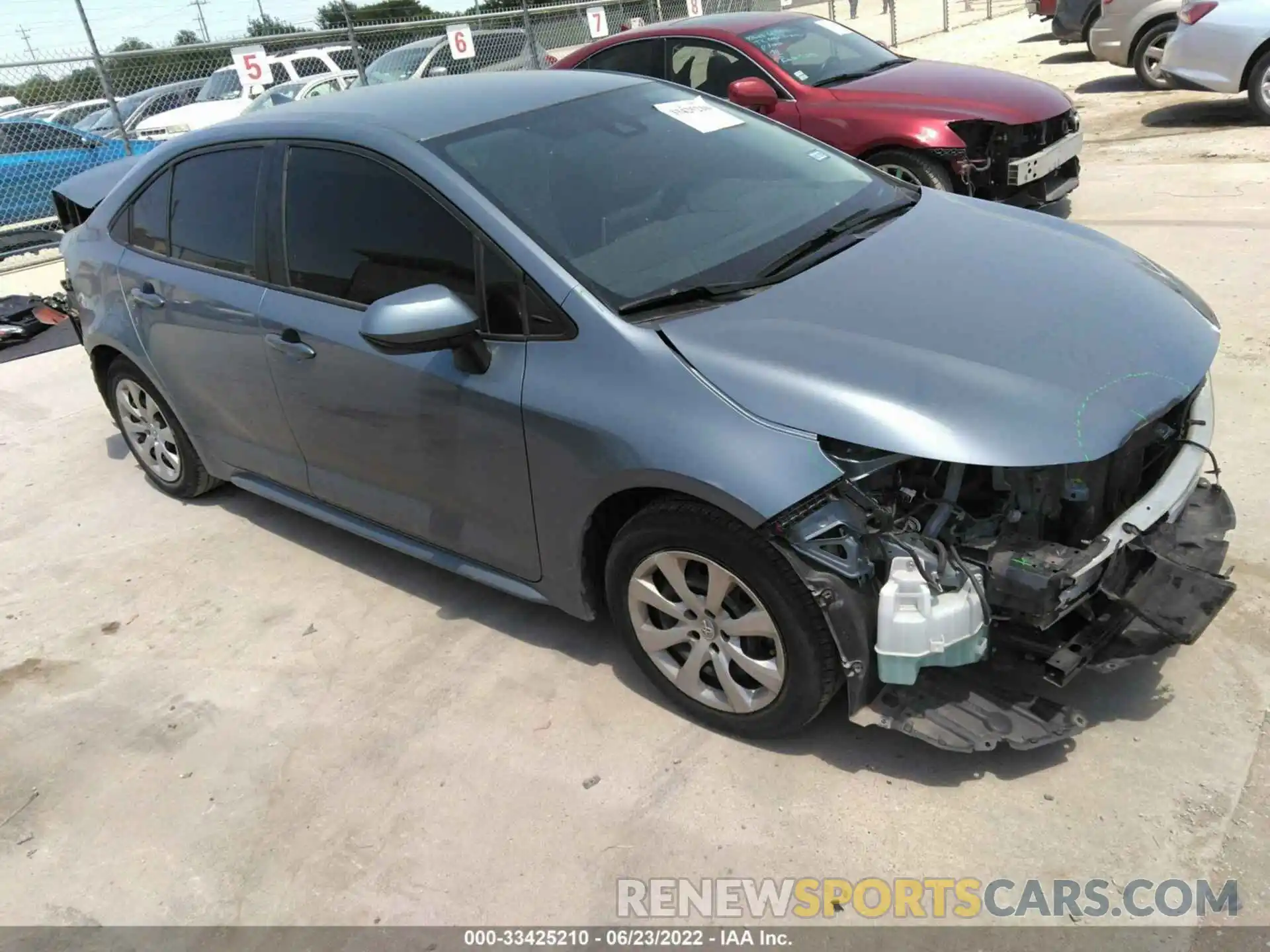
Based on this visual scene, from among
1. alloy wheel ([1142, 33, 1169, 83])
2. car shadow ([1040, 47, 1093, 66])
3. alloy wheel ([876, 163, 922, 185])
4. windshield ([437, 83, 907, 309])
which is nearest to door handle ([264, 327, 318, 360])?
windshield ([437, 83, 907, 309])

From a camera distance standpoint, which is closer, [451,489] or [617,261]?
[617,261]

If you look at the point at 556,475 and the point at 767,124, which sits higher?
the point at 767,124

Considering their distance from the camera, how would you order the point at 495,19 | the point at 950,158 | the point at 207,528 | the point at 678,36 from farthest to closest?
the point at 495,19 → the point at 678,36 → the point at 950,158 → the point at 207,528

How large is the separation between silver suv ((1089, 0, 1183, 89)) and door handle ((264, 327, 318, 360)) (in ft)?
34.9

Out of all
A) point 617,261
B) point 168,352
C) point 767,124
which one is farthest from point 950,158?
point 168,352

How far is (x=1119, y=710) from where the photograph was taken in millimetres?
2904

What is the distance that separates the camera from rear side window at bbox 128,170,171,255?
436 centimetres

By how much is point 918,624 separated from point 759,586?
0.41 meters

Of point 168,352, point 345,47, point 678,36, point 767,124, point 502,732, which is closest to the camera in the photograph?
point 502,732

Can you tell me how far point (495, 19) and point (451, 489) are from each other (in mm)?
15582

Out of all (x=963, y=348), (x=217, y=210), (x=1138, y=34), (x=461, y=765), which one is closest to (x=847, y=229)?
(x=963, y=348)

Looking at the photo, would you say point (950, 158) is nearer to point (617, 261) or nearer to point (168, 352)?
point (617, 261)

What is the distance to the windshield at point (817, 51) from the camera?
7.75 m

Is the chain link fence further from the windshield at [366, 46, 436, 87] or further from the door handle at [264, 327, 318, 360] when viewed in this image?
the door handle at [264, 327, 318, 360]
